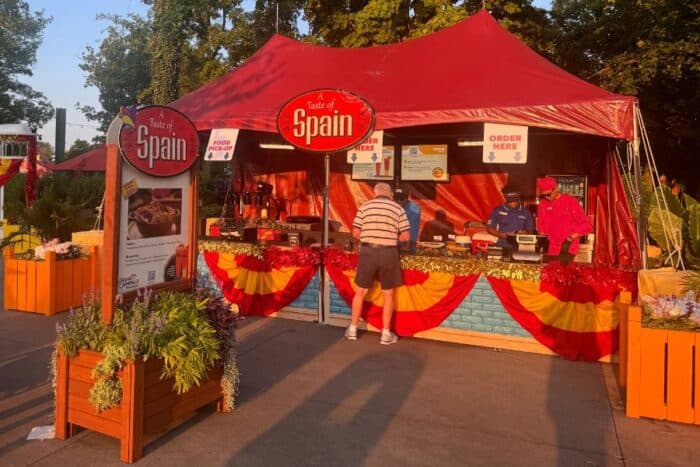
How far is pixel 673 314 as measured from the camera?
474cm

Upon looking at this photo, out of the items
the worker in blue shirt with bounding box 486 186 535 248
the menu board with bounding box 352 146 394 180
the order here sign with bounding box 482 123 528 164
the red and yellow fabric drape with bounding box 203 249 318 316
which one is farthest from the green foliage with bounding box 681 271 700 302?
the menu board with bounding box 352 146 394 180

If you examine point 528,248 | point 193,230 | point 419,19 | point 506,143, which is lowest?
point 528,248

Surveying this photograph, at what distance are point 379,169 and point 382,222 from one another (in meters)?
5.37

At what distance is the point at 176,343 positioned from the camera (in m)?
3.98

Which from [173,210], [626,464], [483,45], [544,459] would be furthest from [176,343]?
[483,45]

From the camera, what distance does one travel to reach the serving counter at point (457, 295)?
6188 millimetres

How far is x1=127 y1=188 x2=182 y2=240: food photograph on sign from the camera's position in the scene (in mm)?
4191

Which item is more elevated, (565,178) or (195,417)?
(565,178)

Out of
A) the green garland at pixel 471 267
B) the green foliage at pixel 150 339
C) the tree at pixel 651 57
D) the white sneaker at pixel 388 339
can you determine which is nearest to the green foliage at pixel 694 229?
the green garland at pixel 471 267

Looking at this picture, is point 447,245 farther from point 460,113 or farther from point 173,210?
point 173,210

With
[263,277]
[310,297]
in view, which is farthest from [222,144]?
[310,297]

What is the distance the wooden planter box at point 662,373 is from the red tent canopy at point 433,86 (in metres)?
→ 2.68

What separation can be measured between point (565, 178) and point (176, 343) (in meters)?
8.16

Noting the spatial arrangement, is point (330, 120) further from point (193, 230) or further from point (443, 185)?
point (443, 185)
